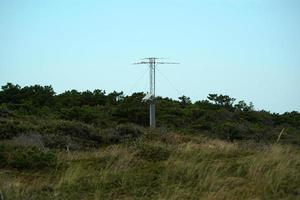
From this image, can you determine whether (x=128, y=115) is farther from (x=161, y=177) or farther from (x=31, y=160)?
(x=161, y=177)

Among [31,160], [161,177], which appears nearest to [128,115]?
[31,160]

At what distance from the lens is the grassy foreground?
7.55 meters

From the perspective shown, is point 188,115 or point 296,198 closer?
point 296,198

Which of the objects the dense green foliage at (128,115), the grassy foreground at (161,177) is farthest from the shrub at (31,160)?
the dense green foliage at (128,115)

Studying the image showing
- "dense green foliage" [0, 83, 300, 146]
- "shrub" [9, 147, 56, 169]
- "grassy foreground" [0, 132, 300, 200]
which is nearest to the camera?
"grassy foreground" [0, 132, 300, 200]

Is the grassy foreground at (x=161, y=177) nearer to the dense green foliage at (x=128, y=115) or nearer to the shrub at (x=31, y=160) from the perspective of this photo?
the shrub at (x=31, y=160)

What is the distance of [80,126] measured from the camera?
17359 mm

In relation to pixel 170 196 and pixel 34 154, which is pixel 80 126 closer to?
pixel 34 154

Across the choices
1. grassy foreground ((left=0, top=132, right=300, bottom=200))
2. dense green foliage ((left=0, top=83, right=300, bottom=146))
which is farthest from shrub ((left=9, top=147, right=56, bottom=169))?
dense green foliage ((left=0, top=83, right=300, bottom=146))

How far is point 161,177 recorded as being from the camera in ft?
27.9

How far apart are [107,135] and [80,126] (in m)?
1.14

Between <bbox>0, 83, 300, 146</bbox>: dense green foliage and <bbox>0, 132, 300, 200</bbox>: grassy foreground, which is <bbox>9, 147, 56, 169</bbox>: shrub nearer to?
<bbox>0, 132, 300, 200</bbox>: grassy foreground

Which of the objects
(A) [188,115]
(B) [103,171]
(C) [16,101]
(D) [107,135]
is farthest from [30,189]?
(C) [16,101]

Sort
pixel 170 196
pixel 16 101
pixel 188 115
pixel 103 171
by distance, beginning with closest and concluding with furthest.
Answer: pixel 170 196 → pixel 103 171 → pixel 188 115 → pixel 16 101
